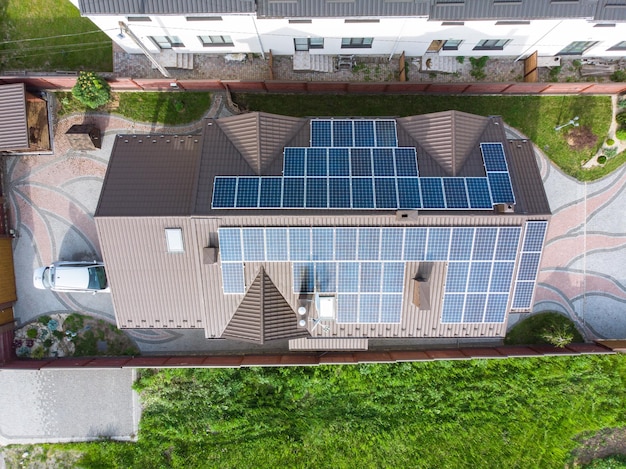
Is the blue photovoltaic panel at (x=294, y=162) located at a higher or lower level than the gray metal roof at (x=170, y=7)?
lower

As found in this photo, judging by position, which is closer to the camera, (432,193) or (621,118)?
(432,193)

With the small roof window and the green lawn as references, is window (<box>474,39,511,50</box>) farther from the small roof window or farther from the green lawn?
the small roof window

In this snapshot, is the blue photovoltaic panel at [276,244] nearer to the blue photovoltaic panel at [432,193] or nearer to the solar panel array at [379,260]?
the solar panel array at [379,260]

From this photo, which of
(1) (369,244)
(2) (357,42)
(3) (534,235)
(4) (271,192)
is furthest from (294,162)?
(3) (534,235)

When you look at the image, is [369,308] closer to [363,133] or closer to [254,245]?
[254,245]

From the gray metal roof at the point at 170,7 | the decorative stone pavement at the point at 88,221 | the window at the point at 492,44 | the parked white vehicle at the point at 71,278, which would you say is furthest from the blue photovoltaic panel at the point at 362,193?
the parked white vehicle at the point at 71,278

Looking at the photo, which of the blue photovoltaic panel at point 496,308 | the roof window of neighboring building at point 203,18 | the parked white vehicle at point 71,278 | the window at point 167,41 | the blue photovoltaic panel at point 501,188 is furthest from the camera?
the parked white vehicle at point 71,278
